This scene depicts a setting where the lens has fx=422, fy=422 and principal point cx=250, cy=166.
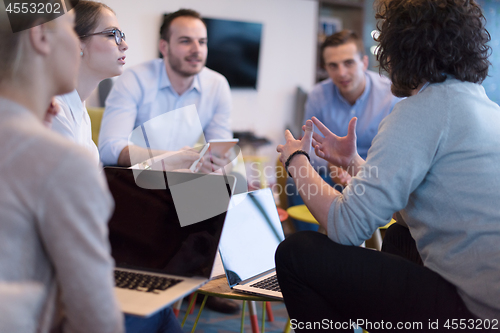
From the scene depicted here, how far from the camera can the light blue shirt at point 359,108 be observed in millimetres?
2680

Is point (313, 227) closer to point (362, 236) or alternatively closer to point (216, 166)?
point (216, 166)

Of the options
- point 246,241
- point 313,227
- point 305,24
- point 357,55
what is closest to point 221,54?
point 305,24

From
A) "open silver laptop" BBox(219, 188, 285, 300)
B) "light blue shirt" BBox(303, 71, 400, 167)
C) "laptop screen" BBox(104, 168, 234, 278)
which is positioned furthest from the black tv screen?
"laptop screen" BBox(104, 168, 234, 278)

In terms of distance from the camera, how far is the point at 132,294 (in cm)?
77

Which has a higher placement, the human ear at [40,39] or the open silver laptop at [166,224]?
the human ear at [40,39]

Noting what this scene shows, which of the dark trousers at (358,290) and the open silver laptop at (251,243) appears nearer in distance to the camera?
the dark trousers at (358,290)

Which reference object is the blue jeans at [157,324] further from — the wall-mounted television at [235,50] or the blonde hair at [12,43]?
the wall-mounted television at [235,50]

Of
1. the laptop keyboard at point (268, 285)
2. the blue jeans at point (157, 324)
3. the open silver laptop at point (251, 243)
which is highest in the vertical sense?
the open silver laptop at point (251, 243)

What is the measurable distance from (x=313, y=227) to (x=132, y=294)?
1.83 meters

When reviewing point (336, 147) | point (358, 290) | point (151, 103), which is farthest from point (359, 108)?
point (358, 290)

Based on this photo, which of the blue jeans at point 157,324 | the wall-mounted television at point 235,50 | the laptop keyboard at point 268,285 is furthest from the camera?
the wall-mounted television at point 235,50

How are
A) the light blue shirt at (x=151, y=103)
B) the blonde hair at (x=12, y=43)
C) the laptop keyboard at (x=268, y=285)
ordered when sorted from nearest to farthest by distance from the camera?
the blonde hair at (x=12, y=43) → the laptop keyboard at (x=268, y=285) → the light blue shirt at (x=151, y=103)

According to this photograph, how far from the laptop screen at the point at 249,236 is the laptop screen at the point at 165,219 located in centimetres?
31


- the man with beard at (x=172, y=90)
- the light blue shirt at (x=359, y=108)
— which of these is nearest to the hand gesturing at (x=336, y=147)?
the man with beard at (x=172, y=90)
